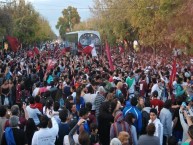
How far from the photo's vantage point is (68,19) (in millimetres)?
156250

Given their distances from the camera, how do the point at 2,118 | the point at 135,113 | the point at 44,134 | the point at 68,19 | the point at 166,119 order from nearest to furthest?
the point at 44,134, the point at 2,118, the point at 135,113, the point at 166,119, the point at 68,19

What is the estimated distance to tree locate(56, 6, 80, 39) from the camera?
151100 millimetres

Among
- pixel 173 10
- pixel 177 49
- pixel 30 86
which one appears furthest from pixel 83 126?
pixel 177 49

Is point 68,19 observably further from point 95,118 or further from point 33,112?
point 95,118

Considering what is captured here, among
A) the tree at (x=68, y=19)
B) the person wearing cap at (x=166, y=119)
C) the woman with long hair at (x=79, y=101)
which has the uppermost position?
the tree at (x=68, y=19)

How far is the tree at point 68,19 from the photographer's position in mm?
151100

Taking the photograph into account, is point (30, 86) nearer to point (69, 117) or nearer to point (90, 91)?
point (90, 91)

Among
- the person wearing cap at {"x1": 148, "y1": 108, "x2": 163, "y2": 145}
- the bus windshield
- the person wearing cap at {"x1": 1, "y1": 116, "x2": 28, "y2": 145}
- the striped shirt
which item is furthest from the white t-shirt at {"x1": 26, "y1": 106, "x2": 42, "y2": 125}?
the bus windshield

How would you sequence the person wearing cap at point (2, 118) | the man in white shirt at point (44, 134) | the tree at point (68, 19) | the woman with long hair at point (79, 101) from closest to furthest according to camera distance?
the man in white shirt at point (44, 134) < the person wearing cap at point (2, 118) < the woman with long hair at point (79, 101) < the tree at point (68, 19)

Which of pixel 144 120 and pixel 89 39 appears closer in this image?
pixel 144 120

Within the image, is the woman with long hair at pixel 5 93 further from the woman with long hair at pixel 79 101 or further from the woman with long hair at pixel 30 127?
the woman with long hair at pixel 30 127

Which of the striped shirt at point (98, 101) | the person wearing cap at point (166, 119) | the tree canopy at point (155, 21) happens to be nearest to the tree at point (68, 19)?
the tree canopy at point (155, 21)

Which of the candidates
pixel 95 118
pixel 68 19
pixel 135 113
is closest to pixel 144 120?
pixel 135 113

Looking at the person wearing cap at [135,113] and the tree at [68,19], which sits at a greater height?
the tree at [68,19]
